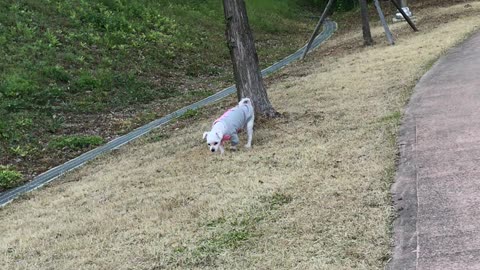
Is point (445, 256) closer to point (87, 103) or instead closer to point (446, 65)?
point (446, 65)

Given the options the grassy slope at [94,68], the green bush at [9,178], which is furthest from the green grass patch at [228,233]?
the grassy slope at [94,68]

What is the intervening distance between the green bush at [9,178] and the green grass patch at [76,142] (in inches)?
57.8

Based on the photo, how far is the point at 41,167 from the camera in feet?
30.0

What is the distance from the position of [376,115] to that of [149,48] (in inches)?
450

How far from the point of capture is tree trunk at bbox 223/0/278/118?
8.65 metres

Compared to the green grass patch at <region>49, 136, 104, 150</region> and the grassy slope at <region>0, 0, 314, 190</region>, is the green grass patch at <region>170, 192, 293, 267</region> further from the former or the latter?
the green grass patch at <region>49, 136, 104, 150</region>

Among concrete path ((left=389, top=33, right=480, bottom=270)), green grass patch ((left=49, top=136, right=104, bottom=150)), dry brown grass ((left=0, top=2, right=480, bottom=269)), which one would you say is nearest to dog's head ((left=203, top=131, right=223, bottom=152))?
dry brown grass ((left=0, top=2, right=480, bottom=269))

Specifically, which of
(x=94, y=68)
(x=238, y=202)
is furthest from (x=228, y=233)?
(x=94, y=68)

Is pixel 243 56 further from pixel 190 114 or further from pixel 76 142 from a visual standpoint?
pixel 76 142

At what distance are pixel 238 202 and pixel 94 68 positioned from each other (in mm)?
10894

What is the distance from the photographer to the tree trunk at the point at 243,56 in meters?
8.65

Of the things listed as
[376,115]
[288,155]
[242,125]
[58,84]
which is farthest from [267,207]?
[58,84]

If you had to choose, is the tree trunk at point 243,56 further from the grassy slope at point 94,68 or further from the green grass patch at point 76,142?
the grassy slope at point 94,68

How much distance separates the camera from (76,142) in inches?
397
